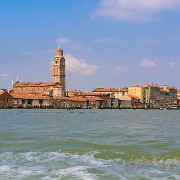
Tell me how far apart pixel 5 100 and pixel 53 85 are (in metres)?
16.5

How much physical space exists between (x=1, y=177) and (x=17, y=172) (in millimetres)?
505

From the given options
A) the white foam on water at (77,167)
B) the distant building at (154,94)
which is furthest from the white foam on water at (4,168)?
the distant building at (154,94)

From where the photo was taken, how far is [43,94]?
91375mm

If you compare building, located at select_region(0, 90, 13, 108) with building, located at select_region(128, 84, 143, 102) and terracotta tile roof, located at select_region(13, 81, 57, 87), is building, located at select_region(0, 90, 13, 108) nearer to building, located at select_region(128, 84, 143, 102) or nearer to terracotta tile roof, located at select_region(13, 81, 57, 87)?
terracotta tile roof, located at select_region(13, 81, 57, 87)

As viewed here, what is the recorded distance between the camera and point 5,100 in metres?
81.3

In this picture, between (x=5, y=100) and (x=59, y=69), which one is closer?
(x=5, y=100)

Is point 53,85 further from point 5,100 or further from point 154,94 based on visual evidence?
point 154,94

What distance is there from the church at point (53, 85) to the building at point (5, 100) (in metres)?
11.8

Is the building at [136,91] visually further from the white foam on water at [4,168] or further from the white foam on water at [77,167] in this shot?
the white foam on water at [4,168]

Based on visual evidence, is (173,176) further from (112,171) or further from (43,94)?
(43,94)

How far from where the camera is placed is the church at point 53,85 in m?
94.1

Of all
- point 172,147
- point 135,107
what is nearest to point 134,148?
point 172,147

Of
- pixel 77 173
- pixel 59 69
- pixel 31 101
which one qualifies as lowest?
pixel 77 173

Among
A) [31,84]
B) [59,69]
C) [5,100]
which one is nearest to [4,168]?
[5,100]
